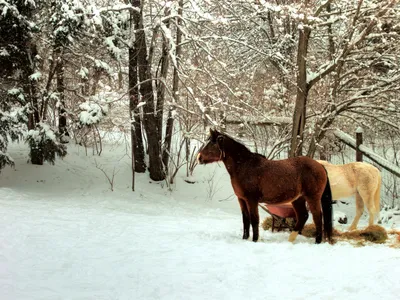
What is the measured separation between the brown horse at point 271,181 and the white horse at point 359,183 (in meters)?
1.17

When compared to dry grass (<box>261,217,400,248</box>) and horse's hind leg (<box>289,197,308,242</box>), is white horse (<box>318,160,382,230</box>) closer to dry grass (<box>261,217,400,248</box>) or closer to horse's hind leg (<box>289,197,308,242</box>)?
dry grass (<box>261,217,400,248</box>)

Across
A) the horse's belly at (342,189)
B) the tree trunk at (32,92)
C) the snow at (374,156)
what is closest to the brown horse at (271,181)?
the horse's belly at (342,189)

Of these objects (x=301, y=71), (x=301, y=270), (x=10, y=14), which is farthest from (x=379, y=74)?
(x=10, y=14)

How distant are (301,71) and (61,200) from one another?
6970 mm

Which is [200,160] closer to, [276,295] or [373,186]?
[276,295]

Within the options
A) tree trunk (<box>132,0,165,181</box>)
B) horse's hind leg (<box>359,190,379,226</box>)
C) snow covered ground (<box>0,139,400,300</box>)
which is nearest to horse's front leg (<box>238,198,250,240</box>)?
snow covered ground (<box>0,139,400,300</box>)

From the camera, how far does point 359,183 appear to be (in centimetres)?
697

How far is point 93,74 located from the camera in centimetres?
1274

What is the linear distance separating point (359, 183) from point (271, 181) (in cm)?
205

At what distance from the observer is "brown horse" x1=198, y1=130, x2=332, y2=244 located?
5762 mm

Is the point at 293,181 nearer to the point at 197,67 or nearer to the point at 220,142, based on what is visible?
the point at 220,142

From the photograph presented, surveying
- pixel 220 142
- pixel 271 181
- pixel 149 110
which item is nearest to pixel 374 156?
pixel 271 181

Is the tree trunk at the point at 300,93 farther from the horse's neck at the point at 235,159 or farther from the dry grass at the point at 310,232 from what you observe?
the horse's neck at the point at 235,159

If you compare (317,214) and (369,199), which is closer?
(317,214)
